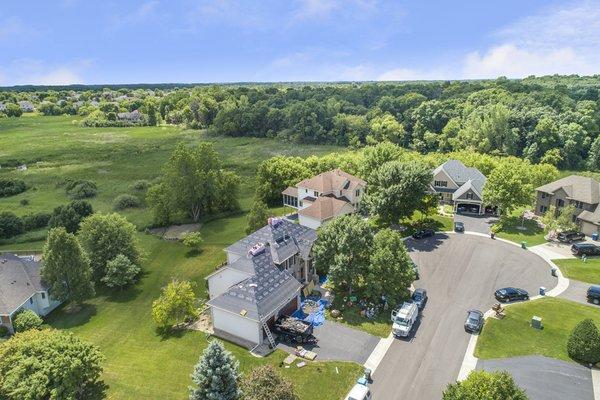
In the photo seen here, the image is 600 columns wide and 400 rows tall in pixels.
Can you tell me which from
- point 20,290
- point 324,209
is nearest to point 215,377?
point 20,290

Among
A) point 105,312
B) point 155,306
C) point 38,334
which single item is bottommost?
point 105,312

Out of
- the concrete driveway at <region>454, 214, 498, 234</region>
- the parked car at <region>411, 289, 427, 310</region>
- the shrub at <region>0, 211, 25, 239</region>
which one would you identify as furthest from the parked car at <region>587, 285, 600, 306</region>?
the shrub at <region>0, 211, 25, 239</region>

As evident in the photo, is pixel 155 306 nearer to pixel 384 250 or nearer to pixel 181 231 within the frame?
pixel 384 250

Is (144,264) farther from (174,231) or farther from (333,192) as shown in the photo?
(333,192)

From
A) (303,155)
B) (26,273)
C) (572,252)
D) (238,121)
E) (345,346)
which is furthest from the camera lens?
(238,121)

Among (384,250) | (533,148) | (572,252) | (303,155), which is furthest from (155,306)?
(533,148)

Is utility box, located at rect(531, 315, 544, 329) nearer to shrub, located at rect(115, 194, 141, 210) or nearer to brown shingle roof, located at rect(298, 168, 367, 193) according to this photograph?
brown shingle roof, located at rect(298, 168, 367, 193)
